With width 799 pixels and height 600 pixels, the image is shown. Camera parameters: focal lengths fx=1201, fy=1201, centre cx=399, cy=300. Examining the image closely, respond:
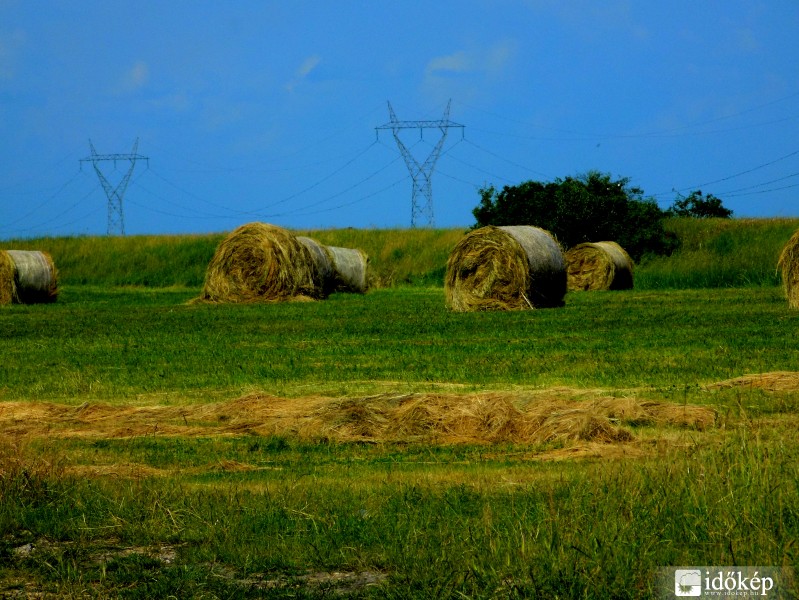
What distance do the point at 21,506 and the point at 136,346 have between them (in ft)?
39.1

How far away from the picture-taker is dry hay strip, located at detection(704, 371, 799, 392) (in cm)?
1246

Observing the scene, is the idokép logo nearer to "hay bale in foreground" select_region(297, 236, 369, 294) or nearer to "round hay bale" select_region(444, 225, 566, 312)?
"round hay bale" select_region(444, 225, 566, 312)

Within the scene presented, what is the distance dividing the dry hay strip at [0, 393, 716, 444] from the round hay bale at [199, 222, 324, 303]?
2273 cm

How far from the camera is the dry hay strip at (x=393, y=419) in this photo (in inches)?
411

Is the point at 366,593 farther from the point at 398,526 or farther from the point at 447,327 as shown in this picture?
the point at 447,327

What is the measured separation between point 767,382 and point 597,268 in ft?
89.0

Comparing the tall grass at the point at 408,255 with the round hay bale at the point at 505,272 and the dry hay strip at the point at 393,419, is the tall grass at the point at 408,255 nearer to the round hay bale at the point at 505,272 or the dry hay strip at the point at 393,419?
the round hay bale at the point at 505,272

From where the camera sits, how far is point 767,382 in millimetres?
12711

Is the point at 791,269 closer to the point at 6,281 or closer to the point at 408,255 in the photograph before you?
the point at 6,281

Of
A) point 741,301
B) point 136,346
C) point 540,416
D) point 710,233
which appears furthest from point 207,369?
point 710,233

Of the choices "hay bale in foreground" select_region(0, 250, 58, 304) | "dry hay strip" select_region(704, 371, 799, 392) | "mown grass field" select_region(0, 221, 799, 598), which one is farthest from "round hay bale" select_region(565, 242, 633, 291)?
"dry hay strip" select_region(704, 371, 799, 392)

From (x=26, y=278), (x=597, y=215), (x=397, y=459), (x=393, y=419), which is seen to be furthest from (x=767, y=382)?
(x=597, y=215)

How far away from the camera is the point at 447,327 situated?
22500 mm

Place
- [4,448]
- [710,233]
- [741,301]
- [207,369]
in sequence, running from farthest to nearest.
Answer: [710,233], [741,301], [207,369], [4,448]
